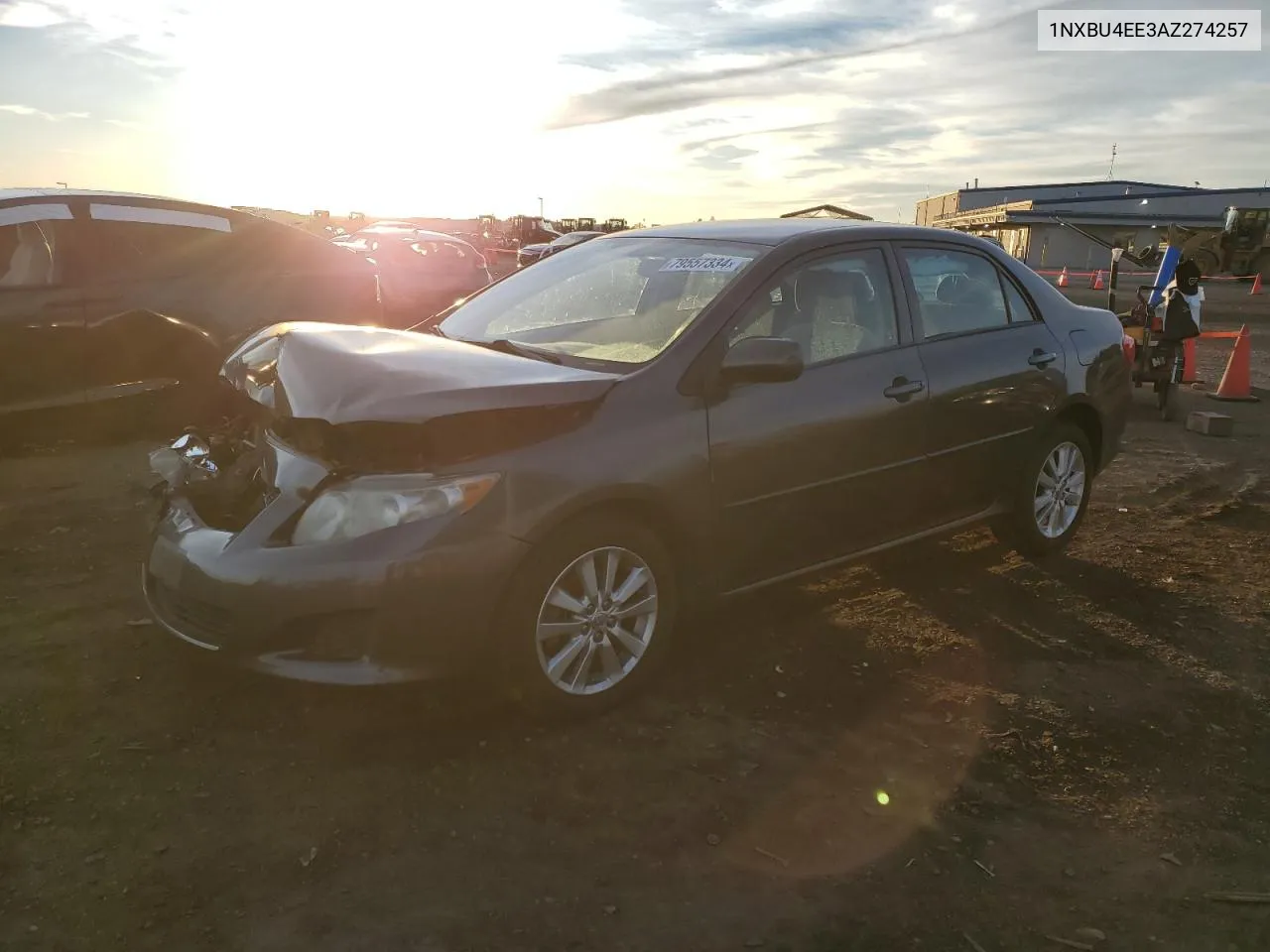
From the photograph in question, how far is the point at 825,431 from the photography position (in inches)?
152

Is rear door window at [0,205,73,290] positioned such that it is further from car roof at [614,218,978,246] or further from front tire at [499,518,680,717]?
front tire at [499,518,680,717]

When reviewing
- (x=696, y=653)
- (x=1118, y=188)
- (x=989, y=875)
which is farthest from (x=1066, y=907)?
(x=1118, y=188)

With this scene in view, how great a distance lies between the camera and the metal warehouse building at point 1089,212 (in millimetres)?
55375

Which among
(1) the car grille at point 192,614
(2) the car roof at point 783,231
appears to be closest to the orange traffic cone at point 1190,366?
(2) the car roof at point 783,231

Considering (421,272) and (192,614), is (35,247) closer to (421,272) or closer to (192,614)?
(192,614)

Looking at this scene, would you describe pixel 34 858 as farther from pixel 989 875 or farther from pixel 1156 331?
pixel 1156 331

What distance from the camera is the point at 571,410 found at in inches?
126

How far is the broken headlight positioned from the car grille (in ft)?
1.16

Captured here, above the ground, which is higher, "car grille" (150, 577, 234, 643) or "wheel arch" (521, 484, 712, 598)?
"wheel arch" (521, 484, 712, 598)

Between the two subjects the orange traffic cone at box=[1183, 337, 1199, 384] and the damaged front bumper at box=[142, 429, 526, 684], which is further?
the orange traffic cone at box=[1183, 337, 1199, 384]

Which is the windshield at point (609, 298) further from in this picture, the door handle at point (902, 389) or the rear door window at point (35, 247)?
the rear door window at point (35, 247)

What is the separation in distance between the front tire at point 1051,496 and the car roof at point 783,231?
113 cm

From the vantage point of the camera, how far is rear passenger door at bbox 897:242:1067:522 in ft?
14.3

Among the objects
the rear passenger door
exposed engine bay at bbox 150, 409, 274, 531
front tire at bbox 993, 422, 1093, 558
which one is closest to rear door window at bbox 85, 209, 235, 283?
exposed engine bay at bbox 150, 409, 274, 531
